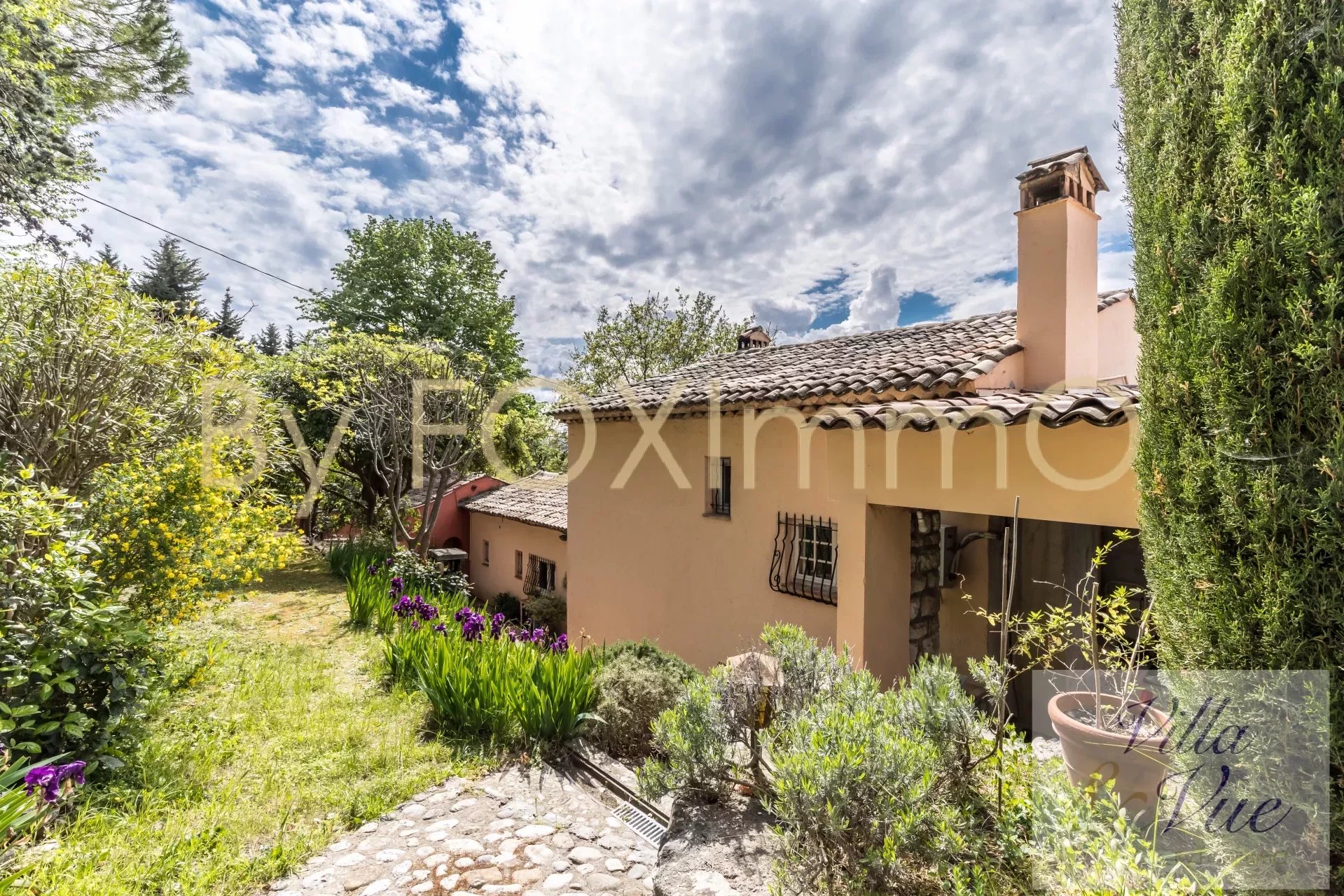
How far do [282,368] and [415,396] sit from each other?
635 centimetres

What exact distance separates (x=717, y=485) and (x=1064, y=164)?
6051 millimetres

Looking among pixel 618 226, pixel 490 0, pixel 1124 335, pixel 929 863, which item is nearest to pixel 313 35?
pixel 490 0

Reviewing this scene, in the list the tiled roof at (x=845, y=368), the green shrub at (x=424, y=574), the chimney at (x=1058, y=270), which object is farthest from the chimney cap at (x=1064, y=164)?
the green shrub at (x=424, y=574)

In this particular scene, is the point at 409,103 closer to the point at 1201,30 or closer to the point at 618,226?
the point at 618,226

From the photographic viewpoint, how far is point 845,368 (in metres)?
7.77

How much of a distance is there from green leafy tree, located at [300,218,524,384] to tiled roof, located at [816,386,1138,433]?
2054 cm

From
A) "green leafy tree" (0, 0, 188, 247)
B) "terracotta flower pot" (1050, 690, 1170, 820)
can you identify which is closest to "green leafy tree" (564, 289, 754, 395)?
"green leafy tree" (0, 0, 188, 247)

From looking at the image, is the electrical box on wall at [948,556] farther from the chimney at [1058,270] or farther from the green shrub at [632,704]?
the green shrub at [632,704]

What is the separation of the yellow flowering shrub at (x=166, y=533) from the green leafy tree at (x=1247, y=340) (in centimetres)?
756

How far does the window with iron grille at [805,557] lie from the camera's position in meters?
6.95

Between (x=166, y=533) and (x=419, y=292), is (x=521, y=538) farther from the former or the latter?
(x=166, y=533)

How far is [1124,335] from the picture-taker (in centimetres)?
770

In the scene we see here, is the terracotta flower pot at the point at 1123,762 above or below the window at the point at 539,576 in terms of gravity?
above

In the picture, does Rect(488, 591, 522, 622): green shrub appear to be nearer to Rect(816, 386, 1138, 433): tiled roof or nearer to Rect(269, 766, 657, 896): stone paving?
Rect(269, 766, 657, 896): stone paving
